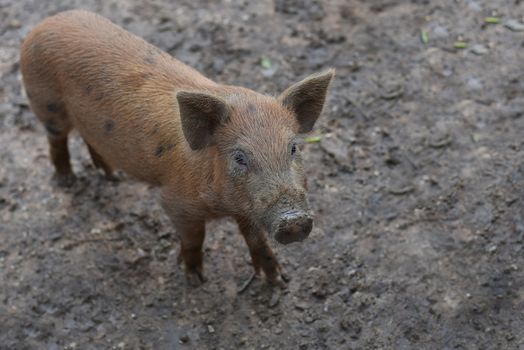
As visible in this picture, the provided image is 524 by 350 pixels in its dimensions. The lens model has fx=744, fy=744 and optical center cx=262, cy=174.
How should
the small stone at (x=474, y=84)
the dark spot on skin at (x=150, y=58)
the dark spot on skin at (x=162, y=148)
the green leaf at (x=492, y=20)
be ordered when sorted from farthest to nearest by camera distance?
1. the green leaf at (x=492, y=20)
2. the small stone at (x=474, y=84)
3. the dark spot on skin at (x=150, y=58)
4. the dark spot on skin at (x=162, y=148)

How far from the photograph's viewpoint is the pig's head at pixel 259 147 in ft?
13.0

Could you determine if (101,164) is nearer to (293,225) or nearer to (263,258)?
(263,258)

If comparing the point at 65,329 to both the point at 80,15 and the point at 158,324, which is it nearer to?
the point at 158,324

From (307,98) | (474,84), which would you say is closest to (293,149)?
(307,98)

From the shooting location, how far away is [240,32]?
7246mm

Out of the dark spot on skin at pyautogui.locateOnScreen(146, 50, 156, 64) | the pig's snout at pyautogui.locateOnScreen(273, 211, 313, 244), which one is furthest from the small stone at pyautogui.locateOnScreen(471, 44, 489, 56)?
the pig's snout at pyautogui.locateOnScreen(273, 211, 313, 244)

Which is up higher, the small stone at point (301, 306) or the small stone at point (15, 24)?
the small stone at point (15, 24)

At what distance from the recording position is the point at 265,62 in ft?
22.7

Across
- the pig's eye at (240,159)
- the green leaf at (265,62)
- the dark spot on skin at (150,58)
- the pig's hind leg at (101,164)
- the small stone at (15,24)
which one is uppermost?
the pig's eye at (240,159)

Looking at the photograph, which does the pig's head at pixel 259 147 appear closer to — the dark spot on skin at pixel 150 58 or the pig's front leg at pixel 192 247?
the pig's front leg at pixel 192 247

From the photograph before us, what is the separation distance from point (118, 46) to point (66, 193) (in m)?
1.54

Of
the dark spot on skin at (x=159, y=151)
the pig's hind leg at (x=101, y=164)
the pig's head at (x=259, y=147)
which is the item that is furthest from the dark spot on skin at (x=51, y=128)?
the pig's head at (x=259, y=147)

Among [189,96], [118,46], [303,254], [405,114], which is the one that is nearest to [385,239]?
[303,254]

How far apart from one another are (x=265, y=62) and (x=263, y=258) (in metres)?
2.42
